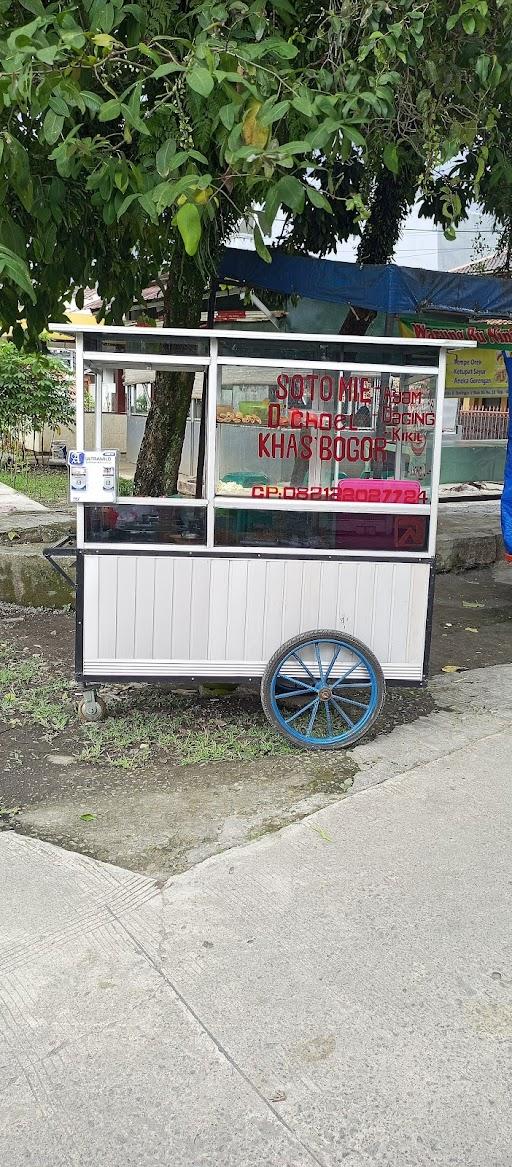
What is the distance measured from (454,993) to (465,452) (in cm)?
1309

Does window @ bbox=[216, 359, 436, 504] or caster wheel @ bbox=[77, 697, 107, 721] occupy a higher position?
window @ bbox=[216, 359, 436, 504]

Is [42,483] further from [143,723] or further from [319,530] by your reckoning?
[319,530]

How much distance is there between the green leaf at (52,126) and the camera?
14.5 ft

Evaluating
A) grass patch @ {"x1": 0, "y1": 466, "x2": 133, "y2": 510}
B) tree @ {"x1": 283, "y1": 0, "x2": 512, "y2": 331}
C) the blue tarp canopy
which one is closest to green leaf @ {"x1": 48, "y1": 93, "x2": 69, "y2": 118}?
tree @ {"x1": 283, "y1": 0, "x2": 512, "y2": 331}

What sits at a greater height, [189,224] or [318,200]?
[318,200]

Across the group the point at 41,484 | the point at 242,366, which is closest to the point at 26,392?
the point at 41,484

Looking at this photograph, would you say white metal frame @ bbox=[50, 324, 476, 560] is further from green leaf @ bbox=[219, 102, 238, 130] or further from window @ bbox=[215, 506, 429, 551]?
green leaf @ bbox=[219, 102, 238, 130]

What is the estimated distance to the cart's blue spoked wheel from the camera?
478cm

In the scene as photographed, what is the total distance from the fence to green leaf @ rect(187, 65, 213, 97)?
1110 centimetres

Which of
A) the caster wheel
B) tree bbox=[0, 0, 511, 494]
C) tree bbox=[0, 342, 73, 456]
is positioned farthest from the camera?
tree bbox=[0, 342, 73, 456]

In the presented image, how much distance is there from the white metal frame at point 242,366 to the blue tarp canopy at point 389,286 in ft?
7.26

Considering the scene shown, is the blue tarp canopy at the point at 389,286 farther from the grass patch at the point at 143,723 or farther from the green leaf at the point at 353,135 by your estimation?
the grass patch at the point at 143,723

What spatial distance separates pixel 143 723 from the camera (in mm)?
5230

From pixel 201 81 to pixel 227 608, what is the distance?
7.93 feet
